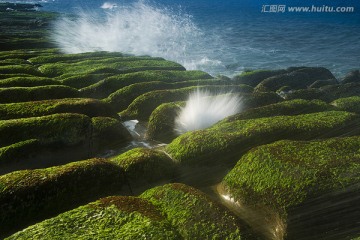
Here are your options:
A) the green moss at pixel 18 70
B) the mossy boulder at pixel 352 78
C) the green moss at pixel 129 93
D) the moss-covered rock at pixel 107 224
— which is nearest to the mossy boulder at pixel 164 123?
the green moss at pixel 129 93

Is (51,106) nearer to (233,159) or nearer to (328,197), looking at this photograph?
(233,159)

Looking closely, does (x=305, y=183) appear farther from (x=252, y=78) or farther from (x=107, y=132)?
(x=252, y=78)

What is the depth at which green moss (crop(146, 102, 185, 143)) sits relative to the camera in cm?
1491

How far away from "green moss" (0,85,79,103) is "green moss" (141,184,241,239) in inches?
439

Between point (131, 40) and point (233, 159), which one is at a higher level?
point (233, 159)

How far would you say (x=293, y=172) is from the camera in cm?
891

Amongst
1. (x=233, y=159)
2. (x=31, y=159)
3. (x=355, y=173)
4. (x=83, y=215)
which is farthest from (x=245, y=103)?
(x=83, y=215)

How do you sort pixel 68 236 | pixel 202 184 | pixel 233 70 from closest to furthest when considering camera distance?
pixel 68 236, pixel 202 184, pixel 233 70

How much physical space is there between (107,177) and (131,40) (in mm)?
63057

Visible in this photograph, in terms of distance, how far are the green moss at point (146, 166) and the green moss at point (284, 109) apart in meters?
4.44

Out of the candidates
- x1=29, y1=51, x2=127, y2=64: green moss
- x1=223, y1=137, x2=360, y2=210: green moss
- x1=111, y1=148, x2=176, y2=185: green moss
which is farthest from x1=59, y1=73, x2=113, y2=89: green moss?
x1=223, y1=137, x2=360, y2=210: green moss

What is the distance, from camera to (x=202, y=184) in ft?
34.9

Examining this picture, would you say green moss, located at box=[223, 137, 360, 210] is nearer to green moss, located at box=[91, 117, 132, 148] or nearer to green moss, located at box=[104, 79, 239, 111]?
green moss, located at box=[91, 117, 132, 148]

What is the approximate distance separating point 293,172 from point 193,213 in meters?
2.95
